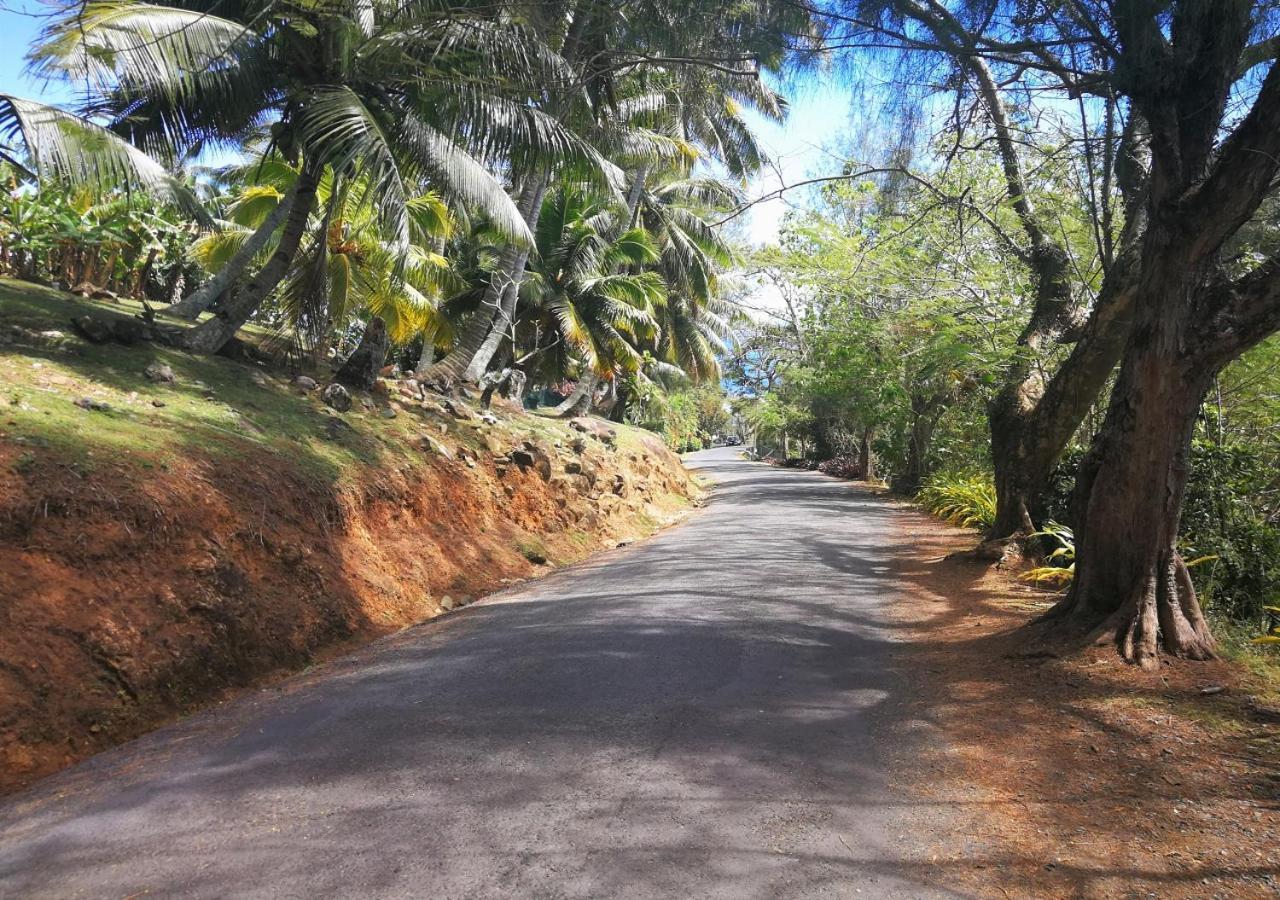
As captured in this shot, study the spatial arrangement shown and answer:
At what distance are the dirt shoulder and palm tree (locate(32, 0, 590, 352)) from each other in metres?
7.18

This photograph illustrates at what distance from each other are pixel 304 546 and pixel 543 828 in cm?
502

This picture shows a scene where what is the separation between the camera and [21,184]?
13.4 m

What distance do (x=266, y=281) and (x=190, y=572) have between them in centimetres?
579

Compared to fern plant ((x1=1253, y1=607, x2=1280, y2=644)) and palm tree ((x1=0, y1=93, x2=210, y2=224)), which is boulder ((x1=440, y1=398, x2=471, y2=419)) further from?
fern plant ((x1=1253, y1=607, x2=1280, y2=644))

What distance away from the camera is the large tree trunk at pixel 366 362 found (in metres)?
12.6

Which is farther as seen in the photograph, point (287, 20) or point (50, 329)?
point (287, 20)

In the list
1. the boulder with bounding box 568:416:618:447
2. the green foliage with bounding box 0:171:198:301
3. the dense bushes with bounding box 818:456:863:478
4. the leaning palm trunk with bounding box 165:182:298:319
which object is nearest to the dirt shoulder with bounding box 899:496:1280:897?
the leaning palm trunk with bounding box 165:182:298:319

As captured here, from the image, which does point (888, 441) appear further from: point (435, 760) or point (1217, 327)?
point (435, 760)

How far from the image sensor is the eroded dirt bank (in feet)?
16.2

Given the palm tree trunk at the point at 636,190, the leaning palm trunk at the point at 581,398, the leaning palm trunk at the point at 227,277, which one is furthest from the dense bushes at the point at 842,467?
the leaning palm trunk at the point at 227,277

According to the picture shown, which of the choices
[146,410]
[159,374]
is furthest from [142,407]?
[159,374]

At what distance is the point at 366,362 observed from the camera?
41.7ft

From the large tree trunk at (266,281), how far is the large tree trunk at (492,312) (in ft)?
17.2

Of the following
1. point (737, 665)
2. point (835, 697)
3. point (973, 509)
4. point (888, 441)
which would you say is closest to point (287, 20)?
point (737, 665)
